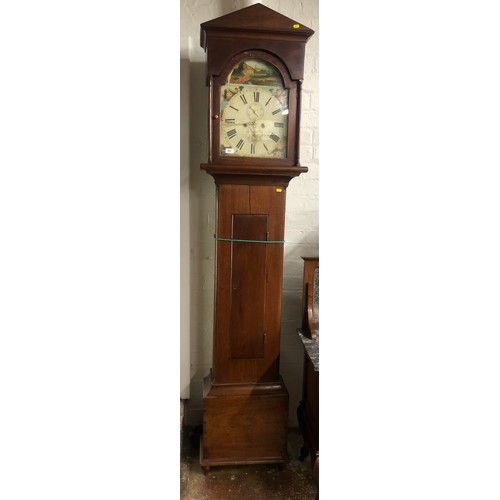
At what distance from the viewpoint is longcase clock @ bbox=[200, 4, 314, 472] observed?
139cm

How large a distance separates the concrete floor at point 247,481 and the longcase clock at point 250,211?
→ 0.08 meters

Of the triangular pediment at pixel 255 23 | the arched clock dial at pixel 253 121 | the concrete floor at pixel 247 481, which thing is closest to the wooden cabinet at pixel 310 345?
the concrete floor at pixel 247 481

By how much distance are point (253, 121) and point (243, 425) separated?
110 cm

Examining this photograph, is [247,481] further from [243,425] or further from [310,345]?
[310,345]

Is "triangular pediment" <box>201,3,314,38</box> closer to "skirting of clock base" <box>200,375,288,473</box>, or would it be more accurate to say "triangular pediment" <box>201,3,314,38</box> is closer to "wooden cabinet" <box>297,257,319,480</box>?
"wooden cabinet" <box>297,257,319,480</box>

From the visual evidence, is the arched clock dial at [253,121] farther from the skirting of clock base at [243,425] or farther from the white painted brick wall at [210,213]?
the skirting of clock base at [243,425]

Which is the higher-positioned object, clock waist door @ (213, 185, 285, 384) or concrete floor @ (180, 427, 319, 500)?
clock waist door @ (213, 185, 285, 384)

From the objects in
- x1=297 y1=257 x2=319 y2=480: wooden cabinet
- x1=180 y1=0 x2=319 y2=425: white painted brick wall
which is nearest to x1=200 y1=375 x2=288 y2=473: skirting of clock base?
x1=297 y1=257 x2=319 y2=480: wooden cabinet

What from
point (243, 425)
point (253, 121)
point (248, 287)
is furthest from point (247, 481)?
point (253, 121)

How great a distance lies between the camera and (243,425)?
1506mm

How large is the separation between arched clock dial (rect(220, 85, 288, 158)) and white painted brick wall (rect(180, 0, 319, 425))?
0.30 meters
